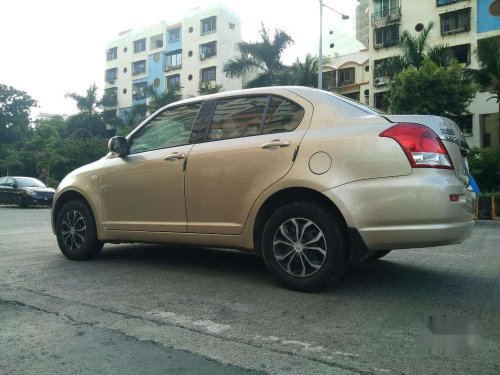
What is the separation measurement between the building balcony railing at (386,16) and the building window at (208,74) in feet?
63.9

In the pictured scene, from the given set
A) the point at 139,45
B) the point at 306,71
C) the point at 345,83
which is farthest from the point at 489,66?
the point at 139,45

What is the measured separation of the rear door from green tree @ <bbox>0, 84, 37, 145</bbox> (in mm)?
56843

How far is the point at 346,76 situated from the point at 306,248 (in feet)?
123

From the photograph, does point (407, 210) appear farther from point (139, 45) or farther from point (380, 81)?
point (139, 45)

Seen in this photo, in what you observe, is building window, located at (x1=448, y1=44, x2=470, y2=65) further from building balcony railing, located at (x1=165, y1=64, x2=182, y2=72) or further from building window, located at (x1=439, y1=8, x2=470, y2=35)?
building balcony railing, located at (x1=165, y1=64, x2=182, y2=72)

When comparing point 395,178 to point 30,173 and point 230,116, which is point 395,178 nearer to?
point 230,116

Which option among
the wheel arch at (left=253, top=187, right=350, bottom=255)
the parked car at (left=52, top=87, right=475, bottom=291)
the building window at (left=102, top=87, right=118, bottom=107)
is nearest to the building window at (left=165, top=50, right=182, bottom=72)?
the building window at (left=102, top=87, right=118, bottom=107)

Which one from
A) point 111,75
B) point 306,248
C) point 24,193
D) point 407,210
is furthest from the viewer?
point 111,75

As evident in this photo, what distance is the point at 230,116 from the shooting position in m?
4.26

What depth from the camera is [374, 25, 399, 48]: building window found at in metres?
34.8

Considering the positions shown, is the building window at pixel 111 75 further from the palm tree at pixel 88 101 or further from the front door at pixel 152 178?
the front door at pixel 152 178

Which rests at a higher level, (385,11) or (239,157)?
(385,11)

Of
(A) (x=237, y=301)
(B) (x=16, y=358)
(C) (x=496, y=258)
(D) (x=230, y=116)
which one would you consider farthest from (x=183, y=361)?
(C) (x=496, y=258)

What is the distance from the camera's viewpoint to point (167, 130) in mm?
4715
